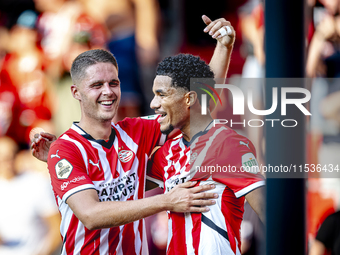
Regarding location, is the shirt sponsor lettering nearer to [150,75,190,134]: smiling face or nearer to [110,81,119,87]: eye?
[150,75,190,134]: smiling face

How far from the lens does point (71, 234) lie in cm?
218

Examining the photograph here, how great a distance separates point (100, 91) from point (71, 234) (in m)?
0.86

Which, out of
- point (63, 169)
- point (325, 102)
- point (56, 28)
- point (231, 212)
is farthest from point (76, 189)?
point (56, 28)

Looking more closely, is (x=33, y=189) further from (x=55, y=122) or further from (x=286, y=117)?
(x=286, y=117)

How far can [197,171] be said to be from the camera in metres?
2.01

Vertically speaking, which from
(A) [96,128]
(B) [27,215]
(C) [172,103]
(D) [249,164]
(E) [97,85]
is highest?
(E) [97,85]

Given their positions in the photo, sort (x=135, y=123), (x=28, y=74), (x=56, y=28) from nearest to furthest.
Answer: (x=135, y=123) → (x=56, y=28) → (x=28, y=74)

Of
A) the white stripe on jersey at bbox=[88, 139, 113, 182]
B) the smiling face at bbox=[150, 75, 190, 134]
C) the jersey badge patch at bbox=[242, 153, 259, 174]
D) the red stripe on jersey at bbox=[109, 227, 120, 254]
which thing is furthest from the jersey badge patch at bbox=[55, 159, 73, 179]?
the jersey badge patch at bbox=[242, 153, 259, 174]

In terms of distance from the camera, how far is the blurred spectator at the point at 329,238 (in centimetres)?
231

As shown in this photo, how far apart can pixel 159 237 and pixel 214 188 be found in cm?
154

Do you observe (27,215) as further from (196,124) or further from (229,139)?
(229,139)

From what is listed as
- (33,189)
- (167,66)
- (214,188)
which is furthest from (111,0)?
(214,188)

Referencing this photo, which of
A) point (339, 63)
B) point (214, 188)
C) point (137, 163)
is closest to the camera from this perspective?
point (214, 188)

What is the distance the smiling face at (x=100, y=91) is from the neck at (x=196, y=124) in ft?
1.50
